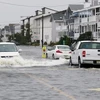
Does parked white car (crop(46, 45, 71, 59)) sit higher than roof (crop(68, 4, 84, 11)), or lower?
lower

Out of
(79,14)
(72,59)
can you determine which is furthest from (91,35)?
(72,59)

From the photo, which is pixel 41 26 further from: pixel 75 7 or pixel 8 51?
pixel 8 51

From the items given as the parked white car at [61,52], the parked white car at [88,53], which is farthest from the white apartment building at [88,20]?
the parked white car at [88,53]

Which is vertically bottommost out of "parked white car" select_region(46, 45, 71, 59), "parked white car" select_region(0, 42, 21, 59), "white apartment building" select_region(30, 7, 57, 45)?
"parked white car" select_region(46, 45, 71, 59)

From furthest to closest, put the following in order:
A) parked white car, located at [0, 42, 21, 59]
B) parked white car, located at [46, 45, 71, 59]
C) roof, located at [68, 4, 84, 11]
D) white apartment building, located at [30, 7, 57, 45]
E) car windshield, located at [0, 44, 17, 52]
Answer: white apartment building, located at [30, 7, 57, 45], roof, located at [68, 4, 84, 11], parked white car, located at [46, 45, 71, 59], car windshield, located at [0, 44, 17, 52], parked white car, located at [0, 42, 21, 59]

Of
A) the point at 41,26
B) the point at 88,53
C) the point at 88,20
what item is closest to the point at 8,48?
the point at 88,53

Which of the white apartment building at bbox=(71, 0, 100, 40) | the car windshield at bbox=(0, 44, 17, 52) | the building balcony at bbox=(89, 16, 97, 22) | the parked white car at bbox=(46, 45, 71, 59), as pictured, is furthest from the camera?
the building balcony at bbox=(89, 16, 97, 22)

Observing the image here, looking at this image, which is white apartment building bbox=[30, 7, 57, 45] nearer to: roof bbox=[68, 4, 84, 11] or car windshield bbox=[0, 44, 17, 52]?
roof bbox=[68, 4, 84, 11]

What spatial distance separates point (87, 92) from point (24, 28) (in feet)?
516

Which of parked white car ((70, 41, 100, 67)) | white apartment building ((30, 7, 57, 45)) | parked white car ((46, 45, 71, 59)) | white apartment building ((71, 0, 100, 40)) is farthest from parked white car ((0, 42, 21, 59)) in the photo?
white apartment building ((30, 7, 57, 45))

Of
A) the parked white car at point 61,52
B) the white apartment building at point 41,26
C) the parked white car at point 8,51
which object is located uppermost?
the white apartment building at point 41,26

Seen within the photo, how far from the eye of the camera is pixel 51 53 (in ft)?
141

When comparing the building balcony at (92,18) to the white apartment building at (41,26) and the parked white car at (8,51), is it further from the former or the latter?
the parked white car at (8,51)

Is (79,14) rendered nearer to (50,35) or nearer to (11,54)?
(50,35)
